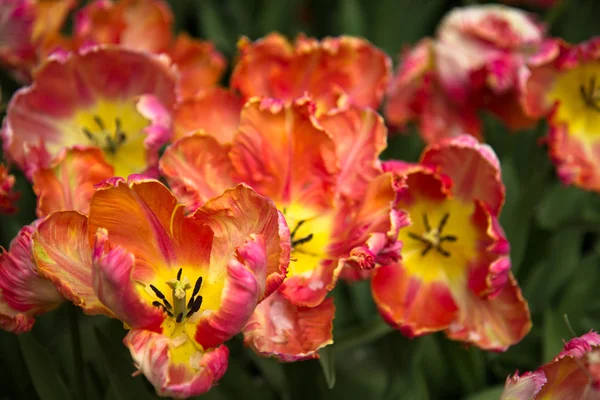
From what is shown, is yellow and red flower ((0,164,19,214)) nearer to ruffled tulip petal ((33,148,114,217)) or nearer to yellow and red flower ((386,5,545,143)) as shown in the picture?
ruffled tulip petal ((33,148,114,217))

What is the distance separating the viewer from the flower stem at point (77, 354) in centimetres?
70

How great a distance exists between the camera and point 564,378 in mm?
600

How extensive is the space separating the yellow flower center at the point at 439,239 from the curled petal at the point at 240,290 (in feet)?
0.97

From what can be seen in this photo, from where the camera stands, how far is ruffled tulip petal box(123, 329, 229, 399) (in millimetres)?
531

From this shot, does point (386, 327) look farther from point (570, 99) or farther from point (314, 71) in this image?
point (570, 99)

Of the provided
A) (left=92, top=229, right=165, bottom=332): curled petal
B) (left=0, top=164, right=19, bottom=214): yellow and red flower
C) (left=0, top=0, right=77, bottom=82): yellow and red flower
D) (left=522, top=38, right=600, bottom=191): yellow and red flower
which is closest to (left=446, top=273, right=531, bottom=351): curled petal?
(left=522, top=38, right=600, bottom=191): yellow and red flower

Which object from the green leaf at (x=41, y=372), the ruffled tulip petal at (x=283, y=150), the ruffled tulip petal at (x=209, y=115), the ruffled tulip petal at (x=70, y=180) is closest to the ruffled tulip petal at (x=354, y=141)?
the ruffled tulip petal at (x=283, y=150)

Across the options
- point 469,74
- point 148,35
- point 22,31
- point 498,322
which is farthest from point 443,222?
point 22,31

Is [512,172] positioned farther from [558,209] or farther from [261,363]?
[261,363]

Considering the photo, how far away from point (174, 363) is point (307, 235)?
25 centimetres

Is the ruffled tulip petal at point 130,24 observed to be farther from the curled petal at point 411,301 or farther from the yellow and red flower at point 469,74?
the curled petal at point 411,301

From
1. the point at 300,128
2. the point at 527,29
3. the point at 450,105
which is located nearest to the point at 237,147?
the point at 300,128

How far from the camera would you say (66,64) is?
2.71ft

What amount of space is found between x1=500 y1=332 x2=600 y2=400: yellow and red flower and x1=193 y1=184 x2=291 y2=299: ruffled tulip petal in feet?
0.70
